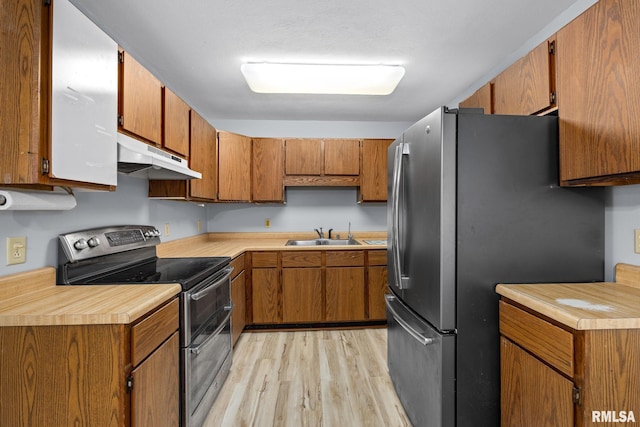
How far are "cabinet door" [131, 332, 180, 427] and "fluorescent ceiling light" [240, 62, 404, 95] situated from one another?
189cm

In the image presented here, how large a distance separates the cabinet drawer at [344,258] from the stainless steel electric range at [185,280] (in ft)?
3.84

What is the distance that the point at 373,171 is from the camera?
133 inches

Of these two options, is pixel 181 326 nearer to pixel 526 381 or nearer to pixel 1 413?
pixel 1 413

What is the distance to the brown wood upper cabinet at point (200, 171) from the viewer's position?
225 cm

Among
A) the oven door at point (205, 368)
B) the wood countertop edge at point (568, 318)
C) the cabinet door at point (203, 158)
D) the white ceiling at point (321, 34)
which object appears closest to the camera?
the wood countertop edge at point (568, 318)

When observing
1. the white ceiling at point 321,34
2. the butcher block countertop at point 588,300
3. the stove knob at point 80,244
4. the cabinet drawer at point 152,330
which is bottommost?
the cabinet drawer at point 152,330

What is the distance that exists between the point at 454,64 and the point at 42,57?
96.6 inches

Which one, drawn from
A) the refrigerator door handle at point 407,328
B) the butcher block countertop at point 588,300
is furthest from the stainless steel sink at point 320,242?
the butcher block countertop at point 588,300

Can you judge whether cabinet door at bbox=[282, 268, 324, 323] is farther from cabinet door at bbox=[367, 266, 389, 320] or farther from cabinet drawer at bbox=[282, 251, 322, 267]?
cabinet door at bbox=[367, 266, 389, 320]

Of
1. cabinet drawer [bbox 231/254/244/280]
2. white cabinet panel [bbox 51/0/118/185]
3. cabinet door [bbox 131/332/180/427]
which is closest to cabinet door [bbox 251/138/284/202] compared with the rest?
cabinet drawer [bbox 231/254/244/280]

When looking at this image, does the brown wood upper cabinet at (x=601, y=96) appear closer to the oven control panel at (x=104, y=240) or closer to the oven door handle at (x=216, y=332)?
the oven door handle at (x=216, y=332)

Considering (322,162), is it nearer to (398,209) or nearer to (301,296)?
(301,296)

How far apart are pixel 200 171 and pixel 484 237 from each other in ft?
7.24

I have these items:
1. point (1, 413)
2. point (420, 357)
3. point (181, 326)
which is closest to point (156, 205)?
point (181, 326)
